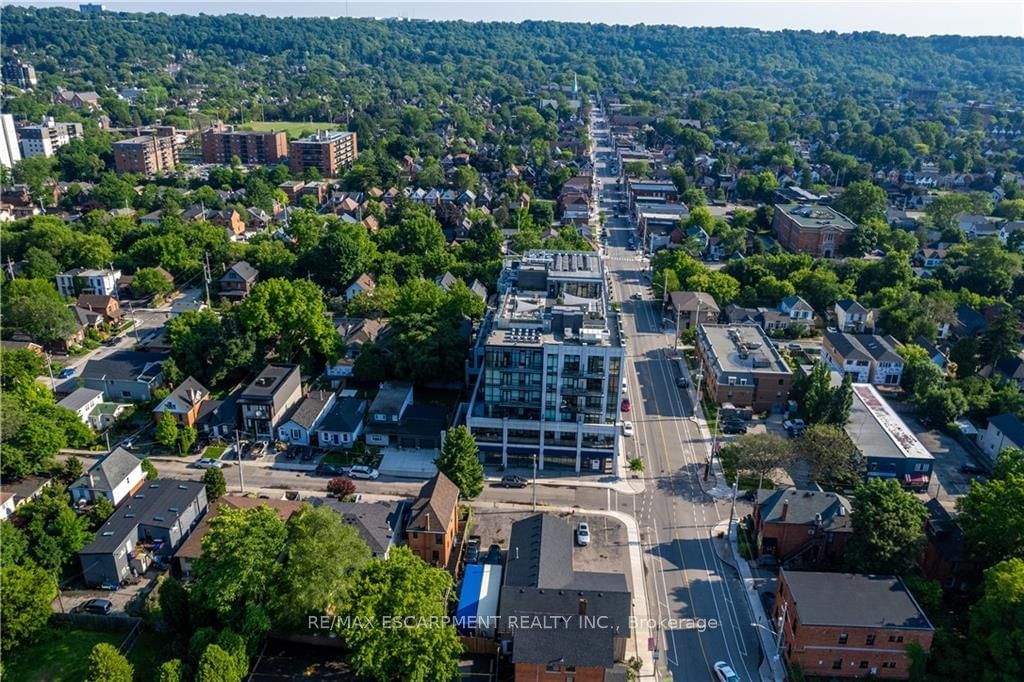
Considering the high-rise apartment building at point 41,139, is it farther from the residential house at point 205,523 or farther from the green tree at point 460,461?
the green tree at point 460,461

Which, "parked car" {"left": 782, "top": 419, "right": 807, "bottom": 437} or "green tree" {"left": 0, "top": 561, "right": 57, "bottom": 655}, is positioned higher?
"green tree" {"left": 0, "top": 561, "right": 57, "bottom": 655}

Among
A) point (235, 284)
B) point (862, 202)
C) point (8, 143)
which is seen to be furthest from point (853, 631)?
point (8, 143)

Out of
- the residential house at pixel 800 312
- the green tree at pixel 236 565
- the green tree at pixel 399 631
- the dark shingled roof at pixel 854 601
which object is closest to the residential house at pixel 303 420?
the green tree at pixel 236 565

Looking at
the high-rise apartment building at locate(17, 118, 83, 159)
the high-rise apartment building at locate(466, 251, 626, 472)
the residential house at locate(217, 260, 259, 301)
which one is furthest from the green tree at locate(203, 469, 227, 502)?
→ the high-rise apartment building at locate(17, 118, 83, 159)

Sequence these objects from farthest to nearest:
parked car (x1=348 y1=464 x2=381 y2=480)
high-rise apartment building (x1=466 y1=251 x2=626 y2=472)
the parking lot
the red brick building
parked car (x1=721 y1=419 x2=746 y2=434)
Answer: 1. the red brick building
2. parked car (x1=721 y1=419 x2=746 y2=434)
3. parked car (x1=348 y1=464 x2=381 y2=480)
4. high-rise apartment building (x1=466 y1=251 x2=626 y2=472)
5. the parking lot

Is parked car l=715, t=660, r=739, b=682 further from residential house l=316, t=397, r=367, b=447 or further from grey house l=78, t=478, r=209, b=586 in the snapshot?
grey house l=78, t=478, r=209, b=586

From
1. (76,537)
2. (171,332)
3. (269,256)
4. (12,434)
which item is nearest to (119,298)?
(269,256)
